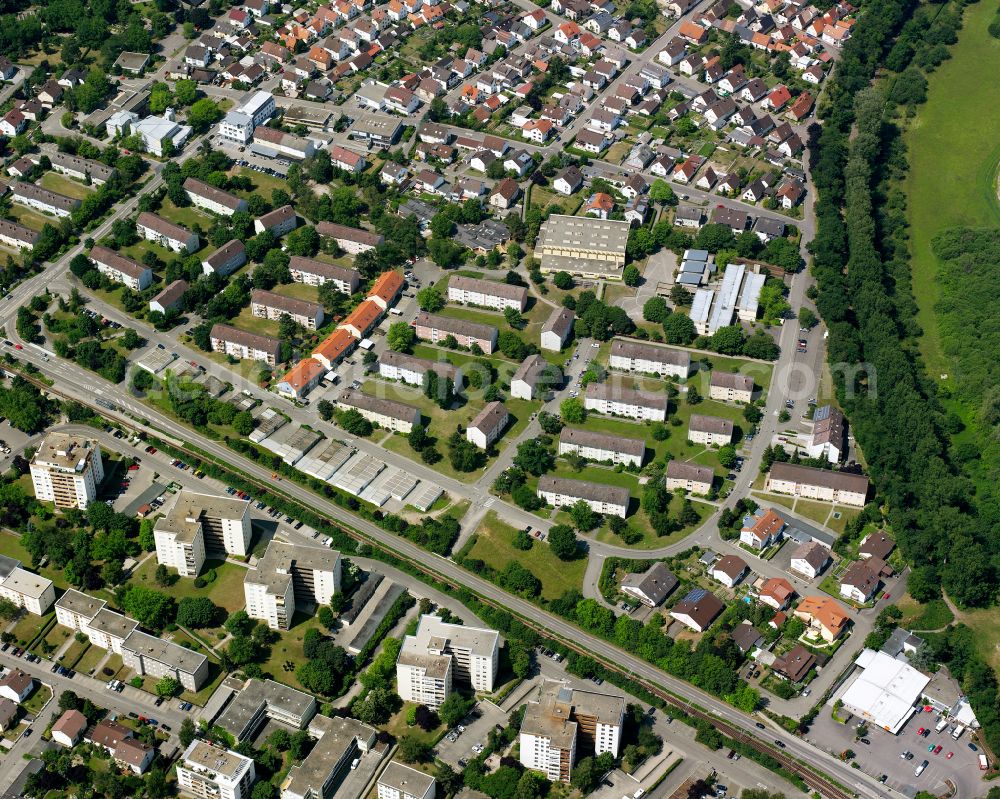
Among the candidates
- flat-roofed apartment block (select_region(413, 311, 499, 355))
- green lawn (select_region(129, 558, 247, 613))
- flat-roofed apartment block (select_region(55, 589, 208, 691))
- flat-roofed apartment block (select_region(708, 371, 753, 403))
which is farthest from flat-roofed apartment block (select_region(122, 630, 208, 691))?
flat-roofed apartment block (select_region(708, 371, 753, 403))

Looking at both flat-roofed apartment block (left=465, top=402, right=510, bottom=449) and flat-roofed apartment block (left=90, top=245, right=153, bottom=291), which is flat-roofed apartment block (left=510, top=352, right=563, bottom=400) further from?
flat-roofed apartment block (left=90, top=245, right=153, bottom=291)

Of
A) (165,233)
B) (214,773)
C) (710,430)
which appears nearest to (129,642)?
(214,773)

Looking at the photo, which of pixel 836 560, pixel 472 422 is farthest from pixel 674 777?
pixel 472 422

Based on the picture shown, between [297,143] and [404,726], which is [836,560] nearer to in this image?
[404,726]

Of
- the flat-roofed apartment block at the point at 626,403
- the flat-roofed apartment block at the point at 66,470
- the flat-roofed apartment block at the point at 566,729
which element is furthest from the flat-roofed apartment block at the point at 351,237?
the flat-roofed apartment block at the point at 566,729

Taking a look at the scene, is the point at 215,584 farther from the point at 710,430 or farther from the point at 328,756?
the point at 710,430

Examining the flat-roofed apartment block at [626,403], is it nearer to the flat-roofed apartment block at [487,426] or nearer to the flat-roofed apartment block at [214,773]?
the flat-roofed apartment block at [487,426]

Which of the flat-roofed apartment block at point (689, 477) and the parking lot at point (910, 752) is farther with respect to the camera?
the flat-roofed apartment block at point (689, 477)
